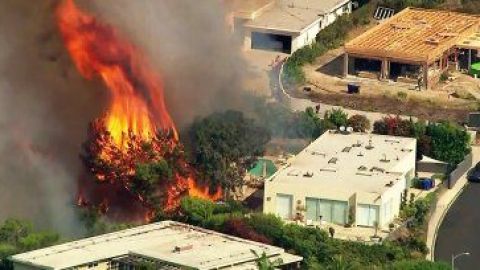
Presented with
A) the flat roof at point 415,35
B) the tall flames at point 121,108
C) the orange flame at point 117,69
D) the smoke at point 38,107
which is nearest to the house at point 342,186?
the tall flames at point 121,108

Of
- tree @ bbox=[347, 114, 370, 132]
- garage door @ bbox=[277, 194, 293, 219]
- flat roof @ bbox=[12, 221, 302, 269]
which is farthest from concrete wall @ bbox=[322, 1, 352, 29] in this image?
flat roof @ bbox=[12, 221, 302, 269]

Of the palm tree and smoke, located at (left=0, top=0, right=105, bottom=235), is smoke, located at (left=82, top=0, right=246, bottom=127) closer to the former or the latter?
smoke, located at (left=0, top=0, right=105, bottom=235)

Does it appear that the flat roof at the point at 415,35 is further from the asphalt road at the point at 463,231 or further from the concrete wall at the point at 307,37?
the asphalt road at the point at 463,231

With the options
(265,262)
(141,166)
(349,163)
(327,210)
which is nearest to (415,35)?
(349,163)

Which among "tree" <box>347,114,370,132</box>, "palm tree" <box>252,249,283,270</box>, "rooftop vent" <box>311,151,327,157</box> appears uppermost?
"tree" <box>347,114,370,132</box>

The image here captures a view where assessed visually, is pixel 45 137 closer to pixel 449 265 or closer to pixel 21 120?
pixel 21 120

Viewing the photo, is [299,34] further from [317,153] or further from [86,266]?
[86,266]
